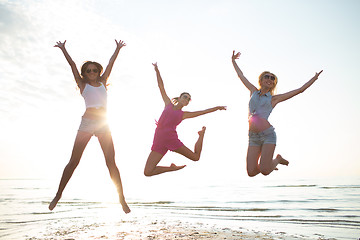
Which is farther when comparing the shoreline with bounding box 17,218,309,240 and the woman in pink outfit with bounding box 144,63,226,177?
the shoreline with bounding box 17,218,309,240

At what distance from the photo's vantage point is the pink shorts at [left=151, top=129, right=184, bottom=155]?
8.64 meters

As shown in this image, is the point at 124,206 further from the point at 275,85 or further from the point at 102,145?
the point at 275,85

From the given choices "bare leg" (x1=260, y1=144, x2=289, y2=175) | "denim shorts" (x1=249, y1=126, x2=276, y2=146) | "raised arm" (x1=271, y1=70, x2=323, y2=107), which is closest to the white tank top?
"denim shorts" (x1=249, y1=126, x2=276, y2=146)

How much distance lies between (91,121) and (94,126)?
0.11 metres

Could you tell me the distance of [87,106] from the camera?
6.60 metres

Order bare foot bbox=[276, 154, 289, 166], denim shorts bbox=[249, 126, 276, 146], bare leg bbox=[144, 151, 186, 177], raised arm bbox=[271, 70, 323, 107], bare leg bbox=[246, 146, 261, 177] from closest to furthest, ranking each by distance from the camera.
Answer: raised arm bbox=[271, 70, 323, 107] < denim shorts bbox=[249, 126, 276, 146] < bare leg bbox=[246, 146, 261, 177] < bare foot bbox=[276, 154, 289, 166] < bare leg bbox=[144, 151, 186, 177]

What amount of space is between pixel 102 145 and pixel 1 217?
13498 mm

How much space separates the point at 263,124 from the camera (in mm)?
7859

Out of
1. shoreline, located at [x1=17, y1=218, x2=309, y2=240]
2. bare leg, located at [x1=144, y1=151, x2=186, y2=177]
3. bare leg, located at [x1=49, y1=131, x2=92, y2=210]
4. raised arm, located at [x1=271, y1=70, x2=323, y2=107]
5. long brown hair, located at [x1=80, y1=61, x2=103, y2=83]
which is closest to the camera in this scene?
bare leg, located at [x1=49, y1=131, x2=92, y2=210]

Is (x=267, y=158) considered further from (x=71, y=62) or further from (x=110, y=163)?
(x=71, y=62)

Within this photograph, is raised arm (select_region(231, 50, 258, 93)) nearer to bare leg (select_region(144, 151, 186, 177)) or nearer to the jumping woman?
the jumping woman

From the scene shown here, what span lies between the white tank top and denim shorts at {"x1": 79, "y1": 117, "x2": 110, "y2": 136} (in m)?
0.30

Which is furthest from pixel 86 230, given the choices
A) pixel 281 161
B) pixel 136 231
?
pixel 281 161

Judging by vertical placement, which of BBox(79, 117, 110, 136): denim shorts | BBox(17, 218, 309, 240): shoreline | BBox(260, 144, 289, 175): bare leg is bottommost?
BBox(17, 218, 309, 240): shoreline
